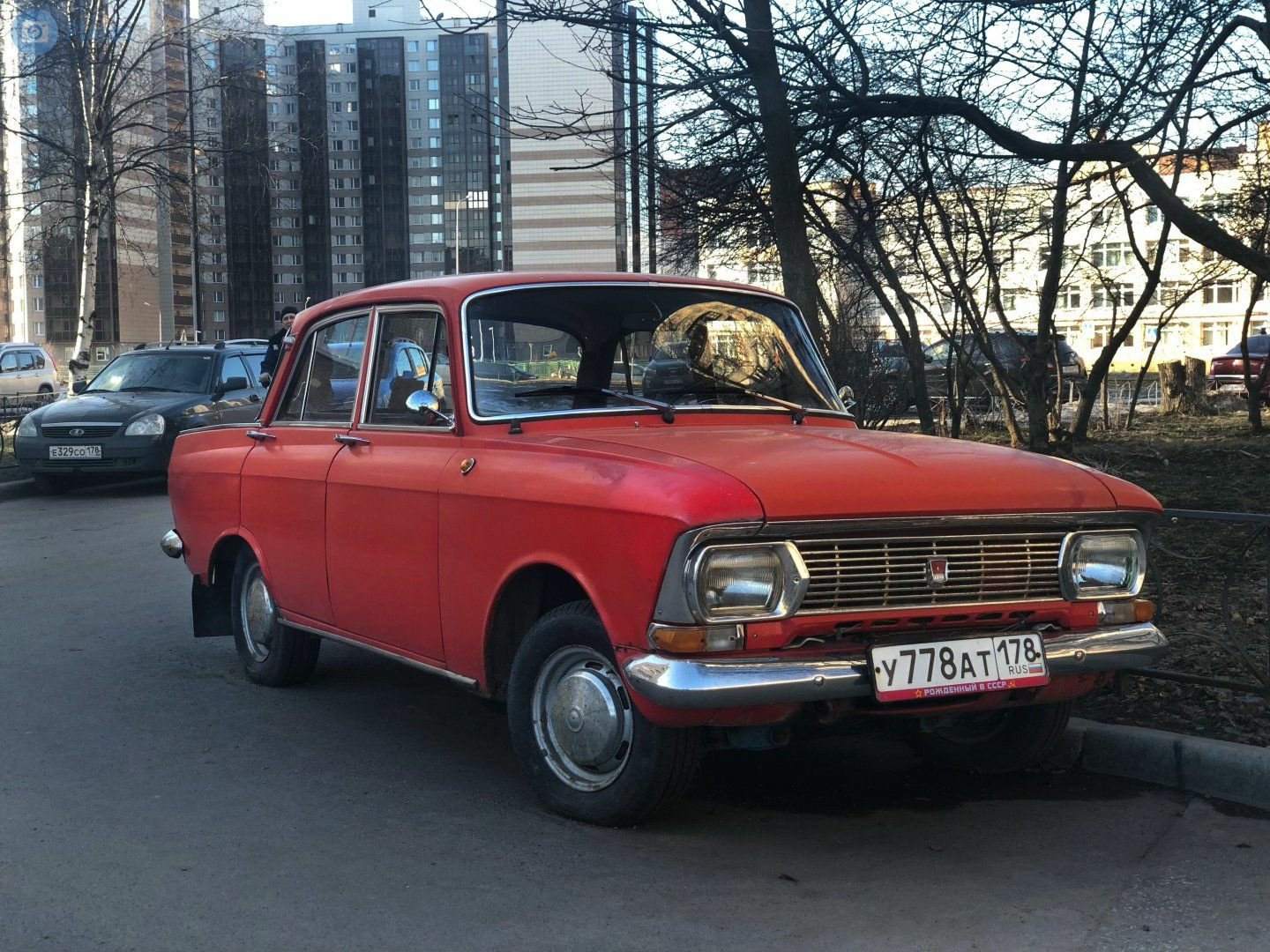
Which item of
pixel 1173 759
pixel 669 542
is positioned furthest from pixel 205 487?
pixel 1173 759

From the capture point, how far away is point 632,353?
5.46 metres

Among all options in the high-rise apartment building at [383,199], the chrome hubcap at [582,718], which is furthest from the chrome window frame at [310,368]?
the high-rise apartment building at [383,199]

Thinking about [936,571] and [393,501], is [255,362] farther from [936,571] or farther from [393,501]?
[936,571]

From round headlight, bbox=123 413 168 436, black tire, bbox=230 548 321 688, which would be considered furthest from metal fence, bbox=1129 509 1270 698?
round headlight, bbox=123 413 168 436

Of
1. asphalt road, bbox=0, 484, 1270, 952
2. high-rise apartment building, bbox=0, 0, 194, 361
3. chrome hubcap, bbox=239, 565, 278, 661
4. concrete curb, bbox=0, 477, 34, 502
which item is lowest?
asphalt road, bbox=0, 484, 1270, 952

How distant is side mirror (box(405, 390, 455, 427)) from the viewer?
5207 millimetres

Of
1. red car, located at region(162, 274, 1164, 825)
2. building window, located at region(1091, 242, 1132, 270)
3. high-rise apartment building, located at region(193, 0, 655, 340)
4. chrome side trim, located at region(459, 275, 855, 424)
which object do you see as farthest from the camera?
high-rise apartment building, located at region(193, 0, 655, 340)

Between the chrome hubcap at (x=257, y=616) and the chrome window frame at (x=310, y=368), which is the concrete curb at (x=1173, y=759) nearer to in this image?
the chrome window frame at (x=310, y=368)

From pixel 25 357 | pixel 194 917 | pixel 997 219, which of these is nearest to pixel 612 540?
pixel 194 917

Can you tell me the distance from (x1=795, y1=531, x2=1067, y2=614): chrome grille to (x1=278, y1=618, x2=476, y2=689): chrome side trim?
4.66 ft

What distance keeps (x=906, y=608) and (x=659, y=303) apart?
194 cm

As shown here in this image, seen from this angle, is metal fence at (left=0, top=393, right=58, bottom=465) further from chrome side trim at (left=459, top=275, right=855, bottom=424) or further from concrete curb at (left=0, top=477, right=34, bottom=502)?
chrome side trim at (left=459, top=275, right=855, bottom=424)

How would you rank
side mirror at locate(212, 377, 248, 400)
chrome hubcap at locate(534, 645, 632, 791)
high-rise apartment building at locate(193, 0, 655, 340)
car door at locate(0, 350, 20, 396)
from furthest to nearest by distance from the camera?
high-rise apartment building at locate(193, 0, 655, 340)
car door at locate(0, 350, 20, 396)
side mirror at locate(212, 377, 248, 400)
chrome hubcap at locate(534, 645, 632, 791)

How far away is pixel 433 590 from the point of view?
5.04m
